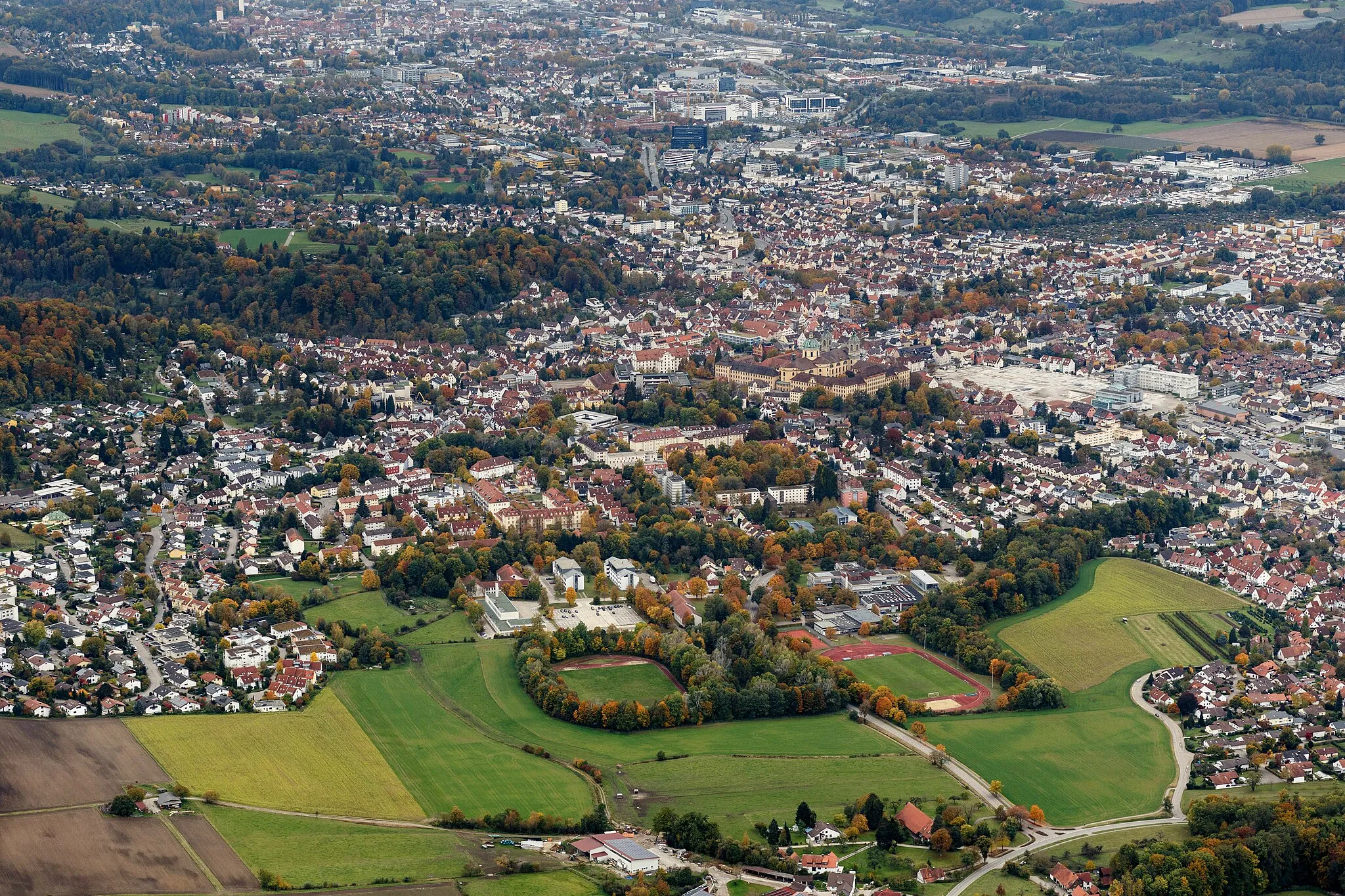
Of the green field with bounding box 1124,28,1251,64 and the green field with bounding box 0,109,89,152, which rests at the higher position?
the green field with bounding box 1124,28,1251,64

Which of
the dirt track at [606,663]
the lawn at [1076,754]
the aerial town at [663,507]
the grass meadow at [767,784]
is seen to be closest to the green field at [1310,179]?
the aerial town at [663,507]

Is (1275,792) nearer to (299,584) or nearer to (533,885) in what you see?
(533,885)

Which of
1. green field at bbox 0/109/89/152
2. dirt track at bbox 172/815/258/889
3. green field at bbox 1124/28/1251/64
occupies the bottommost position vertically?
dirt track at bbox 172/815/258/889

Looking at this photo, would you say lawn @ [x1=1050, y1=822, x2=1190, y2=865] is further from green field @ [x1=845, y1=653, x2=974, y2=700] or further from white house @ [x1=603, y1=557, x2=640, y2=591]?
white house @ [x1=603, y1=557, x2=640, y2=591]

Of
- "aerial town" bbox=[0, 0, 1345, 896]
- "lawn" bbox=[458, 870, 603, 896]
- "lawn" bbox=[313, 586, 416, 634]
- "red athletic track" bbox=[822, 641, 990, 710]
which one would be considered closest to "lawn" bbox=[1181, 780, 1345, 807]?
"aerial town" bbox=[0, 0, 1345, 896]

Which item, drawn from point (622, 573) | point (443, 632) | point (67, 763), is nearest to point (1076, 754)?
point (622, 573)

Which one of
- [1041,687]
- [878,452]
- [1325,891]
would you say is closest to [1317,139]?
[878,452]

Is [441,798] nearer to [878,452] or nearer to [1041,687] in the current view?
[1041,687]
